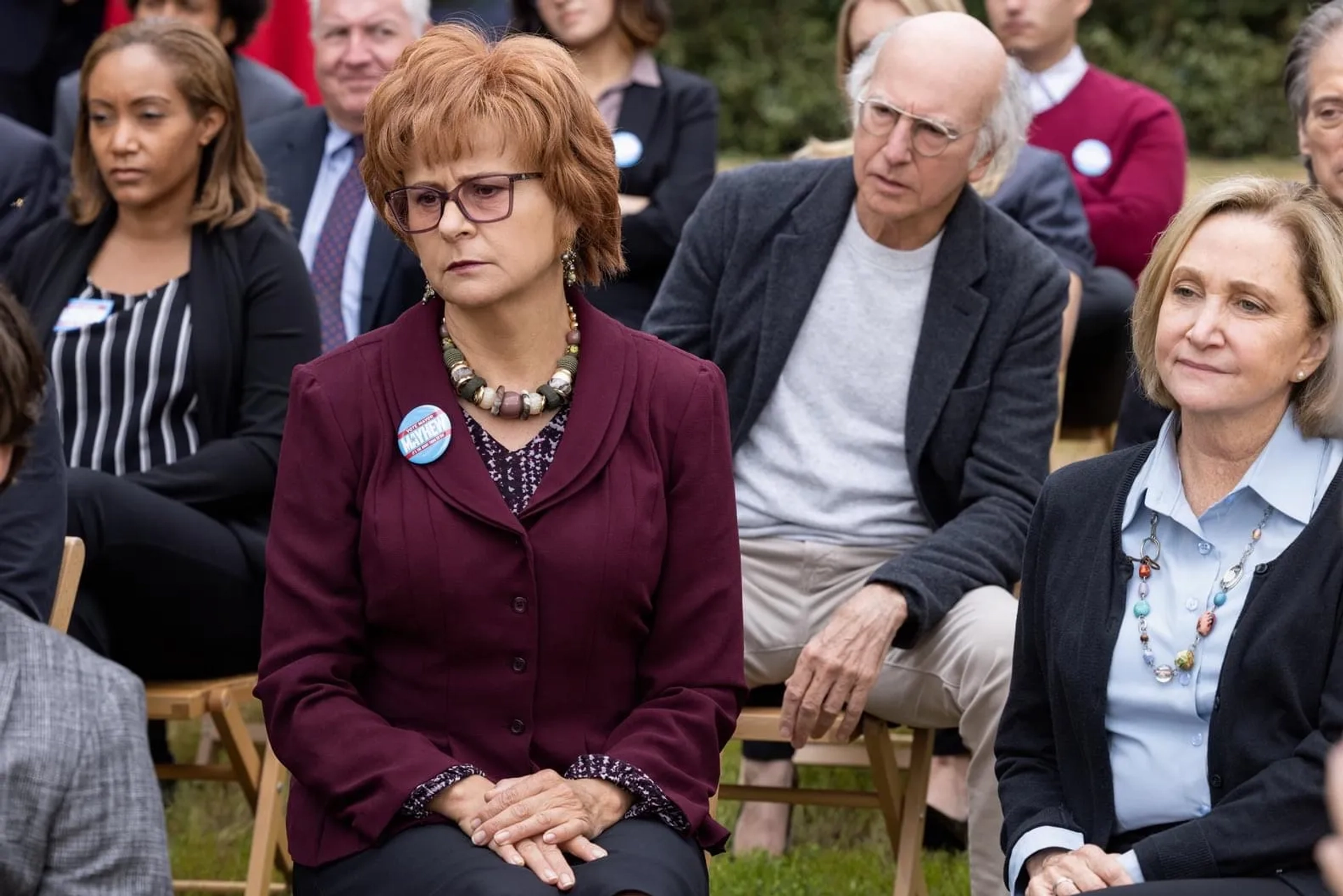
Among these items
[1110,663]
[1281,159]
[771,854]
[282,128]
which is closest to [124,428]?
[282,128]

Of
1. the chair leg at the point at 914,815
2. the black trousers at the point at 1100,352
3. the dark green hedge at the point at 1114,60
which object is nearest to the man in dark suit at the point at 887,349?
the chair leg at the point at 914,815

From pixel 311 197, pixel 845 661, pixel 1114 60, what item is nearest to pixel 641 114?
pixel 311 197

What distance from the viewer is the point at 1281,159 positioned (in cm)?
1725

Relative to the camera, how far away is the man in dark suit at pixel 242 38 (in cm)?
611

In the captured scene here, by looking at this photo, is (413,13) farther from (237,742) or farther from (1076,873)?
(1076,873)

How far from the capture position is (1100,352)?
5.55 m

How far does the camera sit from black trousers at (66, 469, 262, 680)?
417 cm

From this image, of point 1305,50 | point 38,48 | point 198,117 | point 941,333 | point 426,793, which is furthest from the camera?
point 38,48

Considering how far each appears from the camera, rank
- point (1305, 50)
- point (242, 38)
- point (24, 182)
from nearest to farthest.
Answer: point (1305, 50)
point (24, 182)
point (242, 38)

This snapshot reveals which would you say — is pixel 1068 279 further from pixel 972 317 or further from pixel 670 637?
pixel 670 637

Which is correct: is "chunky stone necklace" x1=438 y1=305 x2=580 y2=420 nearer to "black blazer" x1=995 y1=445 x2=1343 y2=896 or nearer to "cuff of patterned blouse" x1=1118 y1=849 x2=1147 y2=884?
"black blazer" x1=995 y1=445 x2=1343 y2=896

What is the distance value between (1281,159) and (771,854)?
45.6 ft

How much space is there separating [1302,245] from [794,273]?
1.33 meters

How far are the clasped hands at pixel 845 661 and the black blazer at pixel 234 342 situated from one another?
4.39 ft
